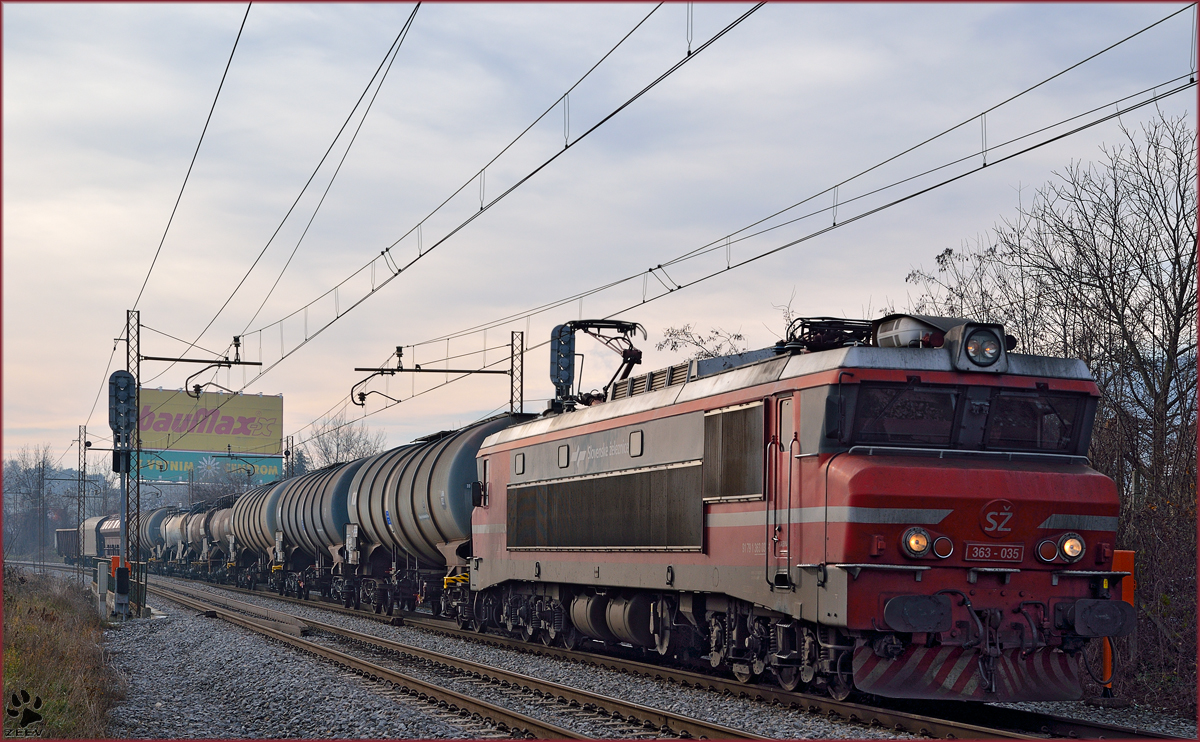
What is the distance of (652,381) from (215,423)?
111 meters

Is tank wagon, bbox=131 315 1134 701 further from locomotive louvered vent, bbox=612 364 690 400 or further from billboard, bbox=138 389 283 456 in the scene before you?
billboard, bbox=138 389 283 456

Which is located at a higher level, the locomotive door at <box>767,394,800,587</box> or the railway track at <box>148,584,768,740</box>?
the locomotive door at <box>767,394,800,587</box>

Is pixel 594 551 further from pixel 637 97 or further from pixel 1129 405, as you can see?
pixel 1129 405

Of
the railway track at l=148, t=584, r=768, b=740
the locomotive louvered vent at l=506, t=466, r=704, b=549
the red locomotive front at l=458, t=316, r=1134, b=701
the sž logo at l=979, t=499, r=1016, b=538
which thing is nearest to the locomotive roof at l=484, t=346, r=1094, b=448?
the red locomotive front at l=458, t=316, r=1134, b=701

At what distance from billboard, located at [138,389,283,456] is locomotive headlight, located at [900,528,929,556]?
113 m

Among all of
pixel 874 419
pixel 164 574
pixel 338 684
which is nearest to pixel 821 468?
pixel 874 419

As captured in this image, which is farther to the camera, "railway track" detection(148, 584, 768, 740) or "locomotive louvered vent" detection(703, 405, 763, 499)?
"locomotive louvered vent" detection(703, 405, 763, 499)

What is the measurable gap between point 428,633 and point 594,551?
7.66 metres

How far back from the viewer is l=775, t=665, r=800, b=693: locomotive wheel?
40.6 feet

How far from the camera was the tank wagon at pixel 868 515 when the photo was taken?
10.8m

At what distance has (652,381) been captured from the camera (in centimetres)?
1602

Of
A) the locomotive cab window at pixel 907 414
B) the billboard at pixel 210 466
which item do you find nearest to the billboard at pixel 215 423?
the billboard at pixel 210 466

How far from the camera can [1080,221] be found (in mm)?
17688

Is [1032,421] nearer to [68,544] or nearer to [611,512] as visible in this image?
[611,512]
